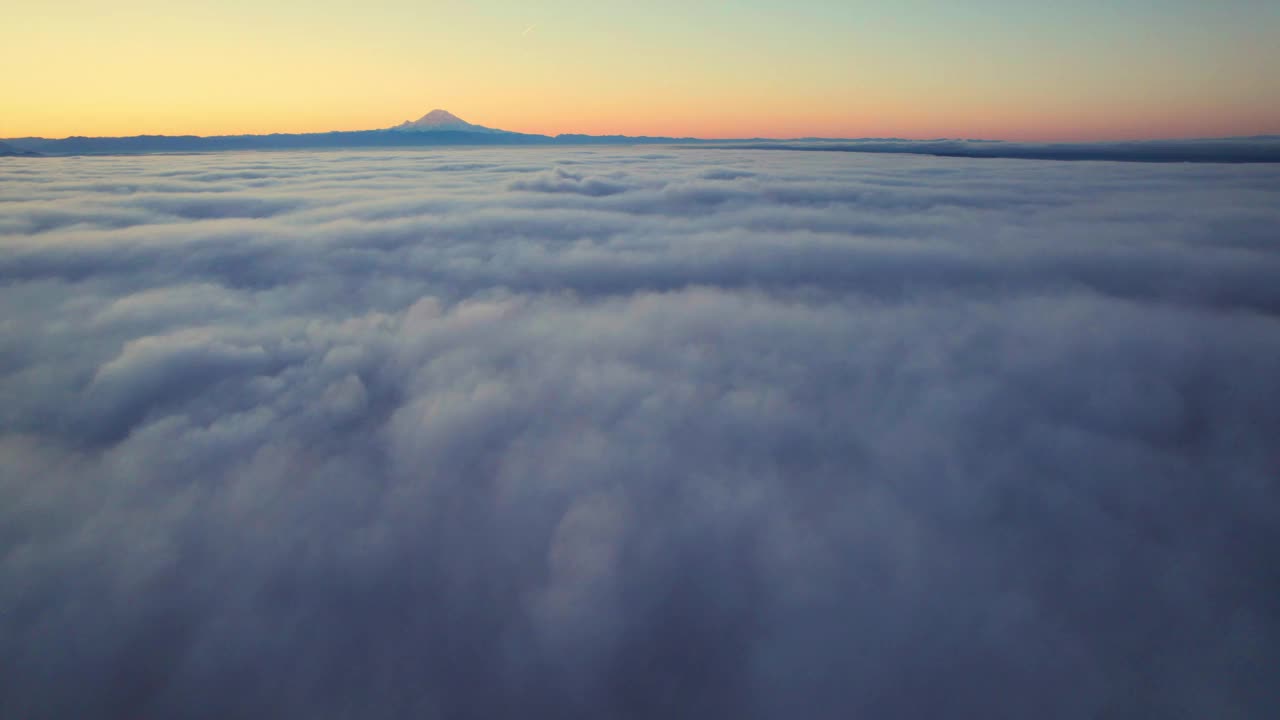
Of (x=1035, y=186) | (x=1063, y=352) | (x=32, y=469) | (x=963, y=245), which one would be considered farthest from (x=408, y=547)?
(x=1035, y=186)

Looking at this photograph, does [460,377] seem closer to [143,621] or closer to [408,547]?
[408,547]


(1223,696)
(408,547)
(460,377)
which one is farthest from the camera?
(460,377)

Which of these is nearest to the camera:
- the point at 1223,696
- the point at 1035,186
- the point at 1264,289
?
the point at 1223,696

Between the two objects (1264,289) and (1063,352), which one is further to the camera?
(1264,289)

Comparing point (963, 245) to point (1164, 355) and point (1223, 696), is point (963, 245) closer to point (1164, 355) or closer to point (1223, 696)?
point (1164, 355)

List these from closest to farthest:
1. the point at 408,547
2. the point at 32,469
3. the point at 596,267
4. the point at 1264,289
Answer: the point at 408,547
the point at 32,469
the point at 1264,289
the point at 596,267

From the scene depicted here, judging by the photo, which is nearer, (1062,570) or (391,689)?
(391,689)

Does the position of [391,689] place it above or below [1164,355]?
below

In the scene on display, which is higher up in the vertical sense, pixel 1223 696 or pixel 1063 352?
pixel 1063 352

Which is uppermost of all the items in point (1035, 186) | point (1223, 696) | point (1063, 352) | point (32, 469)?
point (1035, 186)

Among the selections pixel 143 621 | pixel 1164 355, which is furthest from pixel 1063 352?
pixel 143 621
